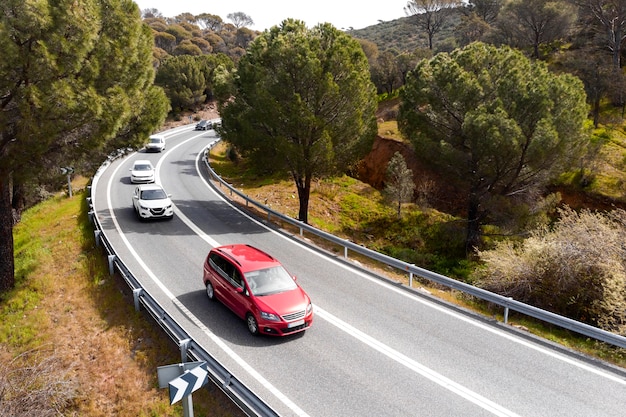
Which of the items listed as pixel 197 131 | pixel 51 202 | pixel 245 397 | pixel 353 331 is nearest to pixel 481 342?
pixel 353 331

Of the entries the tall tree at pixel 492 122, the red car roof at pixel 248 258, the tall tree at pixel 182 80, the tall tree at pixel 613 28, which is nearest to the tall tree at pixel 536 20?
the tall tree at pixel 613 28

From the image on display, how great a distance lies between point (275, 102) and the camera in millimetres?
20266

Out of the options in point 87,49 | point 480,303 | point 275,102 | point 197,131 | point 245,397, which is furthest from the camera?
point 197,131

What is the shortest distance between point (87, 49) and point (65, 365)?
364 inches

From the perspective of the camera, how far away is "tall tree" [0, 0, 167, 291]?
41.1ft

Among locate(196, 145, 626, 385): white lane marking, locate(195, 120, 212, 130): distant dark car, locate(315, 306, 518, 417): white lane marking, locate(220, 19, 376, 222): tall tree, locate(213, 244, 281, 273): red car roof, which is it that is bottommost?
locate(196, 145, 626, 385): white lane marking

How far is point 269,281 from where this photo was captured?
11.3 metres

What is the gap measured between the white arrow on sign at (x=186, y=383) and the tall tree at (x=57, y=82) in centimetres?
1007

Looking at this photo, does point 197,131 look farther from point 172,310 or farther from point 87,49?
point 172,310

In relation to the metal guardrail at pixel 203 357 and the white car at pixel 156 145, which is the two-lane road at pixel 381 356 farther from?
the white car at pixel 156 145

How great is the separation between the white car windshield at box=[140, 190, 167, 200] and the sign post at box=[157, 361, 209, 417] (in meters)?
15.6

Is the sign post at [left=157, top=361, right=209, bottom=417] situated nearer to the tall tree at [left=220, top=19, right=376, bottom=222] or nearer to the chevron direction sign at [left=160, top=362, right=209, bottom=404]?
the chevron direction sign at [left=160, top=362, right=209, bottom=404]

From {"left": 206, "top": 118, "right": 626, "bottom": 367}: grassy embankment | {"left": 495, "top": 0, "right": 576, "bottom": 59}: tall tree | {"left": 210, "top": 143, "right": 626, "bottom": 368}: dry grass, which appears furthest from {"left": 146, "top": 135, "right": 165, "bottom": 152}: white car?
{"left": 495, "top": 0, "right": 576, "bottom": 59}: tall tree

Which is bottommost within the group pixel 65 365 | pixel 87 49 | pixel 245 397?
pixel 65 365
